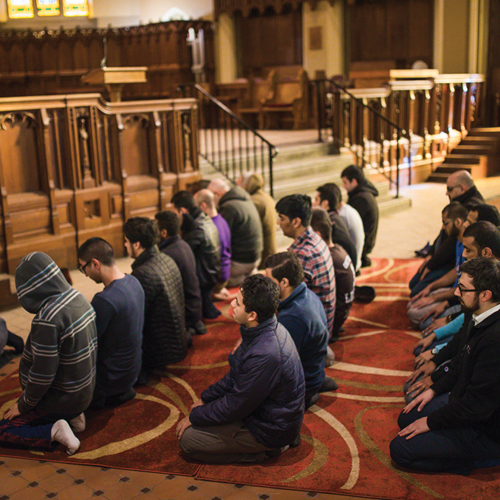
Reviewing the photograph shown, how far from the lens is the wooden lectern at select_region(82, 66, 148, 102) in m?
7.08

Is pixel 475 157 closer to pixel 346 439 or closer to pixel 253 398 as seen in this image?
pixel 346 439

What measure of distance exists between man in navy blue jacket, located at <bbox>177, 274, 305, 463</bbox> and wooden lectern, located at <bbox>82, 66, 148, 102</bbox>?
481 centimetres

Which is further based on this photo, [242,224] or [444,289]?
[242,224]

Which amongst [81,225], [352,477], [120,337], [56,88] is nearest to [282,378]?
[352,477]

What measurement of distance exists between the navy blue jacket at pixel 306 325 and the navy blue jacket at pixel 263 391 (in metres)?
0.38

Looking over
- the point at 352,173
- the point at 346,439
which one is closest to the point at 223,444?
the point at 346,439

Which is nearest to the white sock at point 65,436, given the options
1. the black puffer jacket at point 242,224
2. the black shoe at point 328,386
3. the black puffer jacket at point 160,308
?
the black puffer jacket at point 160,308

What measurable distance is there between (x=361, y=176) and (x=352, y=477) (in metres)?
4.01

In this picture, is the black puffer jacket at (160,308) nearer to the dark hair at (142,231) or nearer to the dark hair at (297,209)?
the dark hair at (142,231)

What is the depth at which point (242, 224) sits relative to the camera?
5.79 metres

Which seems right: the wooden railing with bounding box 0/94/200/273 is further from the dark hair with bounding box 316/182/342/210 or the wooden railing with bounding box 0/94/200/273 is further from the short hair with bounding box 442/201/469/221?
the short hair with bounding box 442/201/469/221

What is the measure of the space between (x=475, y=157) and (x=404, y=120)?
1497mm

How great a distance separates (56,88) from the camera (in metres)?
14.8

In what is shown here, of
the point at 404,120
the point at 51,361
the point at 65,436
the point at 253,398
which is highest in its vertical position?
the point at 404,120
